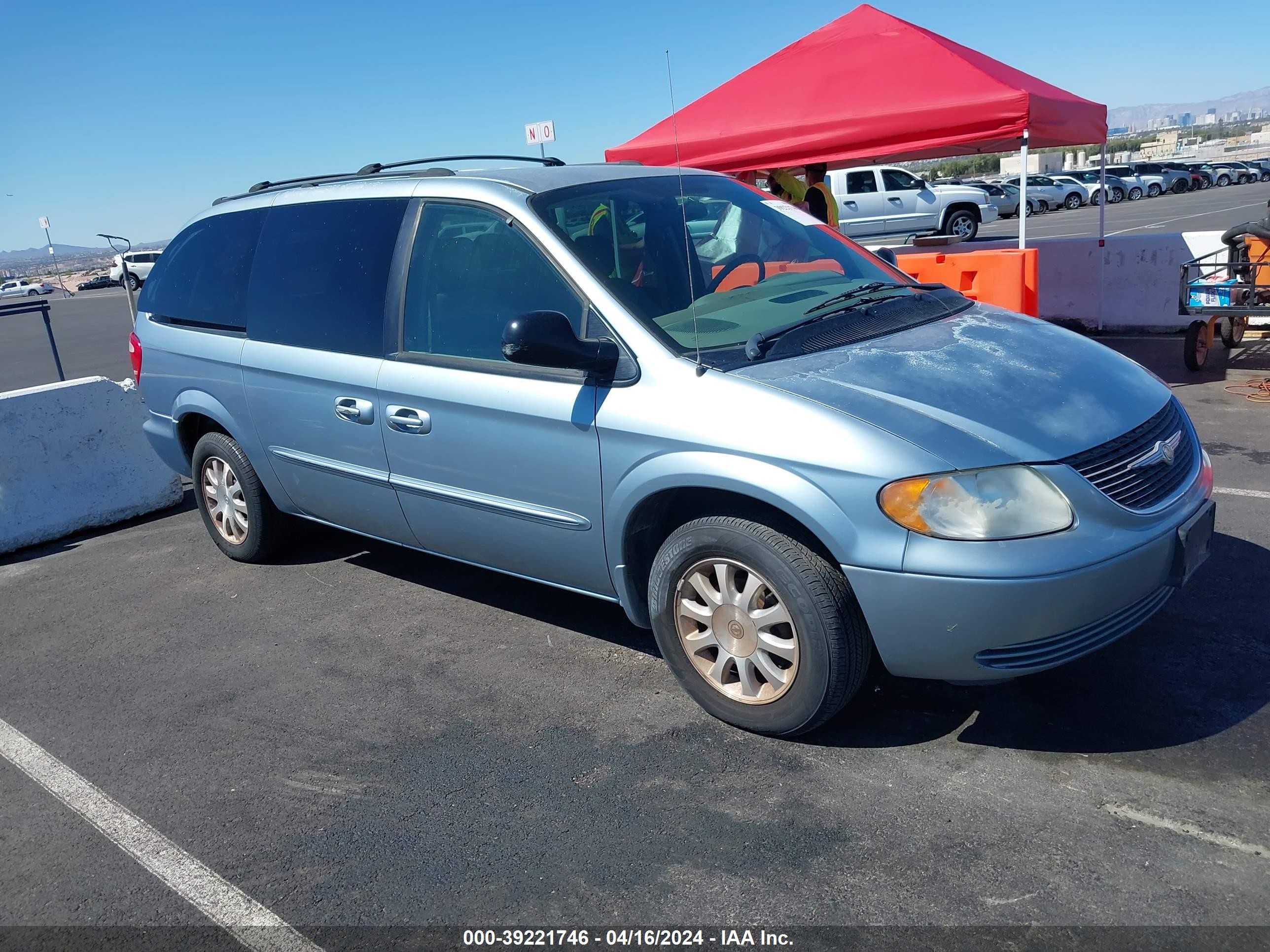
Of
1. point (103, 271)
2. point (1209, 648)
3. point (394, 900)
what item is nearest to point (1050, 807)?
point (1209, 648)

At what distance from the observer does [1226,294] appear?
319 inches

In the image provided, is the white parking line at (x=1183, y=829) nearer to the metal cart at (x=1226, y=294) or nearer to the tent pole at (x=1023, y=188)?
the metal cart at (x=1226, y=294)

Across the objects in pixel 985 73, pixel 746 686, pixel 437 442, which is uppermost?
pixel 985 73

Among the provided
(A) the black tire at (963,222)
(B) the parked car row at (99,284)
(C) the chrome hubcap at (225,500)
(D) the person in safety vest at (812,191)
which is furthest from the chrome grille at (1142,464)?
(B) the parked car row at (99,284)

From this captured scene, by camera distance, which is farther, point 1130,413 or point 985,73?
point 985,73

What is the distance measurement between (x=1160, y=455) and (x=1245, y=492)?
2675 mm

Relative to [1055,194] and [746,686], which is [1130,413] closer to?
[746,686]

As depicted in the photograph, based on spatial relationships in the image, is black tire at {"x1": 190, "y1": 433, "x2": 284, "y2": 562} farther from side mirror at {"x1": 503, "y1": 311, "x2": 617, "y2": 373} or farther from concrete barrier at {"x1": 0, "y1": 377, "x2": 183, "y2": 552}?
side mirror at {"x1": 503, "y1": 311, "x2": 617, "y2": 373}

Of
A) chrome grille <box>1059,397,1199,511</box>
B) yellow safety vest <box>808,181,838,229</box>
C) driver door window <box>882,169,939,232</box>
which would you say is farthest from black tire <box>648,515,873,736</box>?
driver door window <box>882,169,939,232</box>

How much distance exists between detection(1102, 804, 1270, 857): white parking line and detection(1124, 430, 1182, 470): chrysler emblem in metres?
0.97

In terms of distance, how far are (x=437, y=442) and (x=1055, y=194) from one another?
143ft

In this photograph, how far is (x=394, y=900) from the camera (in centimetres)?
273

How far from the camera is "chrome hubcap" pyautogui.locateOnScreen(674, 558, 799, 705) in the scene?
10.5 feet

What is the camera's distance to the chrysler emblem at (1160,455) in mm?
3084
